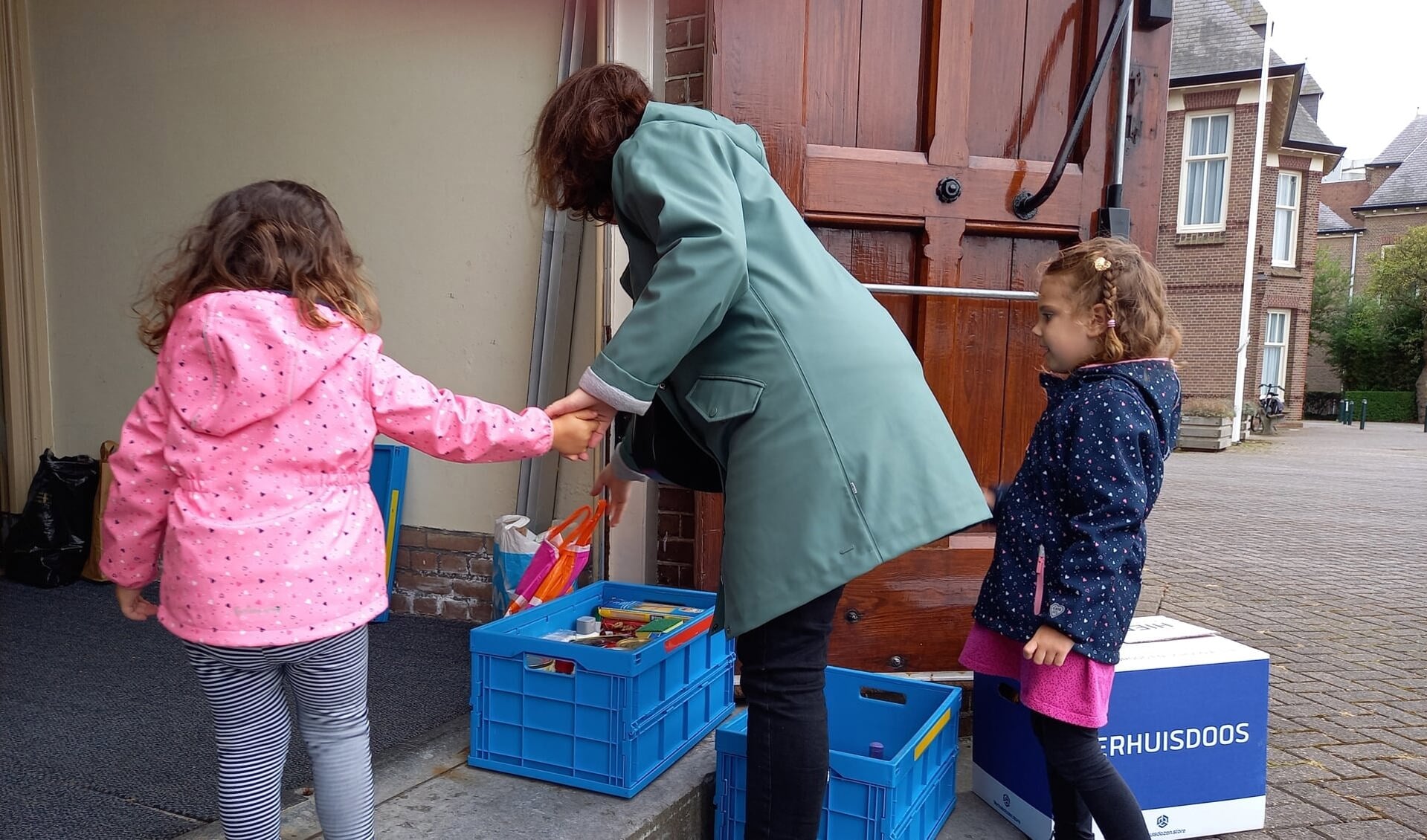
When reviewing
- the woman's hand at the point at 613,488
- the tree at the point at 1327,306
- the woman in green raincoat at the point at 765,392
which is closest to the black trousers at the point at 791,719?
the woman in green raincoat at the point at 765,392

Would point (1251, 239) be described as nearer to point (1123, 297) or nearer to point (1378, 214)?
point (1123, 297)

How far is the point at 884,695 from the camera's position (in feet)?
8.55

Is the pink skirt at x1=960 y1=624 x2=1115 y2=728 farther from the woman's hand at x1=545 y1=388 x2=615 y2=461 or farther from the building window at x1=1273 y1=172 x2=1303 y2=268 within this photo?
the building window at x1=1273 y1=172 x2=1303 y2=268

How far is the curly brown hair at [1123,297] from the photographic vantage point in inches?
80.0

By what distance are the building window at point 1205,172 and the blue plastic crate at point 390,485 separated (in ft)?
68.4

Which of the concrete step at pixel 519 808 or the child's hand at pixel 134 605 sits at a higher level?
the child's hand at pixel 134 605

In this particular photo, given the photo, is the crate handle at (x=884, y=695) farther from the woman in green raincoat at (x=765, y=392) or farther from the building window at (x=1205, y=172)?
the building window at (x=1205, y=172)

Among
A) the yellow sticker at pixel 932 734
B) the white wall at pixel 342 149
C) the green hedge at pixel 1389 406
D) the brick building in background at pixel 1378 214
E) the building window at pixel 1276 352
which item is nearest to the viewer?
the yellow sticker at pixel 932 734

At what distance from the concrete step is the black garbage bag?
2.61 meters

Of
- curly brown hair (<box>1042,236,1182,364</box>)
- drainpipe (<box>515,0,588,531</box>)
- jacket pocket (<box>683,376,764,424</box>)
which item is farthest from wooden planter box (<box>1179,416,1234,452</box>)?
jacket pocket (<box>683,376,764,424</box>)

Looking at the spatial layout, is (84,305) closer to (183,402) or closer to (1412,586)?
(183,402)

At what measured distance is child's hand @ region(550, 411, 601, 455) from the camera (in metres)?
1.83

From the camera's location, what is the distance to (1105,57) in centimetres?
266

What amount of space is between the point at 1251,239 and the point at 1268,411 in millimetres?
6066
